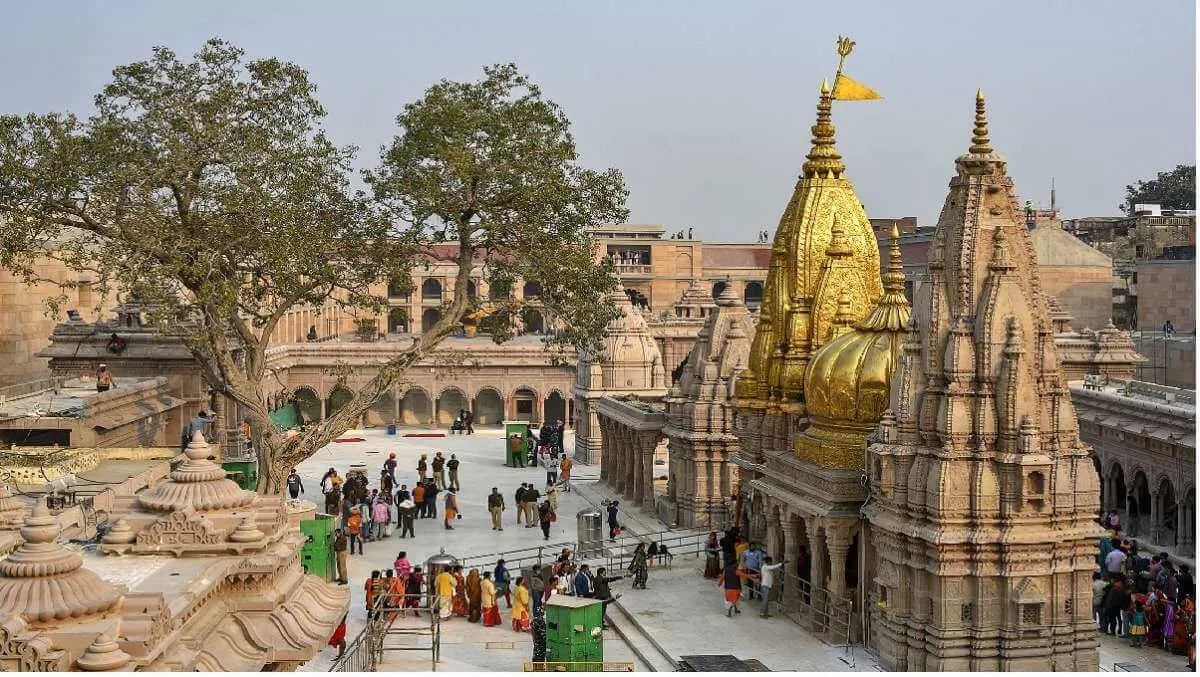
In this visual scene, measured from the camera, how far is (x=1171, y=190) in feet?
307

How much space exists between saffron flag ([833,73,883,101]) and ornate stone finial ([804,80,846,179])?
1.21 feet

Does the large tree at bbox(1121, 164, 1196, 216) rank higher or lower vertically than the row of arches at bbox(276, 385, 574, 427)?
higher

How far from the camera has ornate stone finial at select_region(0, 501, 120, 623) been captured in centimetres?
1209

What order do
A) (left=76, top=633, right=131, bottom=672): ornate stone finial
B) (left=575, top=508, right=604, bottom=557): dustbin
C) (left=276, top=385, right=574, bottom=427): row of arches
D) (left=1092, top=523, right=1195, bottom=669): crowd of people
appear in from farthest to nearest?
(left=276, top=385, right=574, bottom=427): row of arches < (left=575, top=508, right=604, bottom=557): dustbin < (left=1092, top=523, right=1195, bottom=669): crowd of people < (left=76, top=633, right=131, bottom=672): ornate stone finial

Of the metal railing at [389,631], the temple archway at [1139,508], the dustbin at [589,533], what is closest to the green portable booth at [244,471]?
the dustbin at [589,533]

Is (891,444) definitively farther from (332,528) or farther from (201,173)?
(201,173)

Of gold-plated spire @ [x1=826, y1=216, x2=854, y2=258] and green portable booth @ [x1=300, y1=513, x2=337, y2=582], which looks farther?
gold-plated spire @ [x1=826, y1=216, x2=854, y2=258]

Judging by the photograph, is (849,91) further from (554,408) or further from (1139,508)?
(554,408)

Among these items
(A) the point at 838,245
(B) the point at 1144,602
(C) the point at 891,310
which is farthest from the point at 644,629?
(A) the point at 838,245

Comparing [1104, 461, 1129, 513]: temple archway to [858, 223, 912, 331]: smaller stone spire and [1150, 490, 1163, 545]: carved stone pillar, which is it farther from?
[858, 223, 912, 331]: smaller stone spire

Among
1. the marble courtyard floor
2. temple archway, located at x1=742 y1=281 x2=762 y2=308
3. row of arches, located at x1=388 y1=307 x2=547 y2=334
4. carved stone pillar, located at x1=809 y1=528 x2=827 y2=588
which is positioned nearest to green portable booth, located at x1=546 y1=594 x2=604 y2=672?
the marble courtyard floor

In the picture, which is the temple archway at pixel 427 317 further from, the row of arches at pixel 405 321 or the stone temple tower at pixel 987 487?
the stone temple tower at pixel 987 487

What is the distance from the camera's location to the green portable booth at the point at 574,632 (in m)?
21.4

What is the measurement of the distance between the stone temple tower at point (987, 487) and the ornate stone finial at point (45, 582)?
11.9 meters
